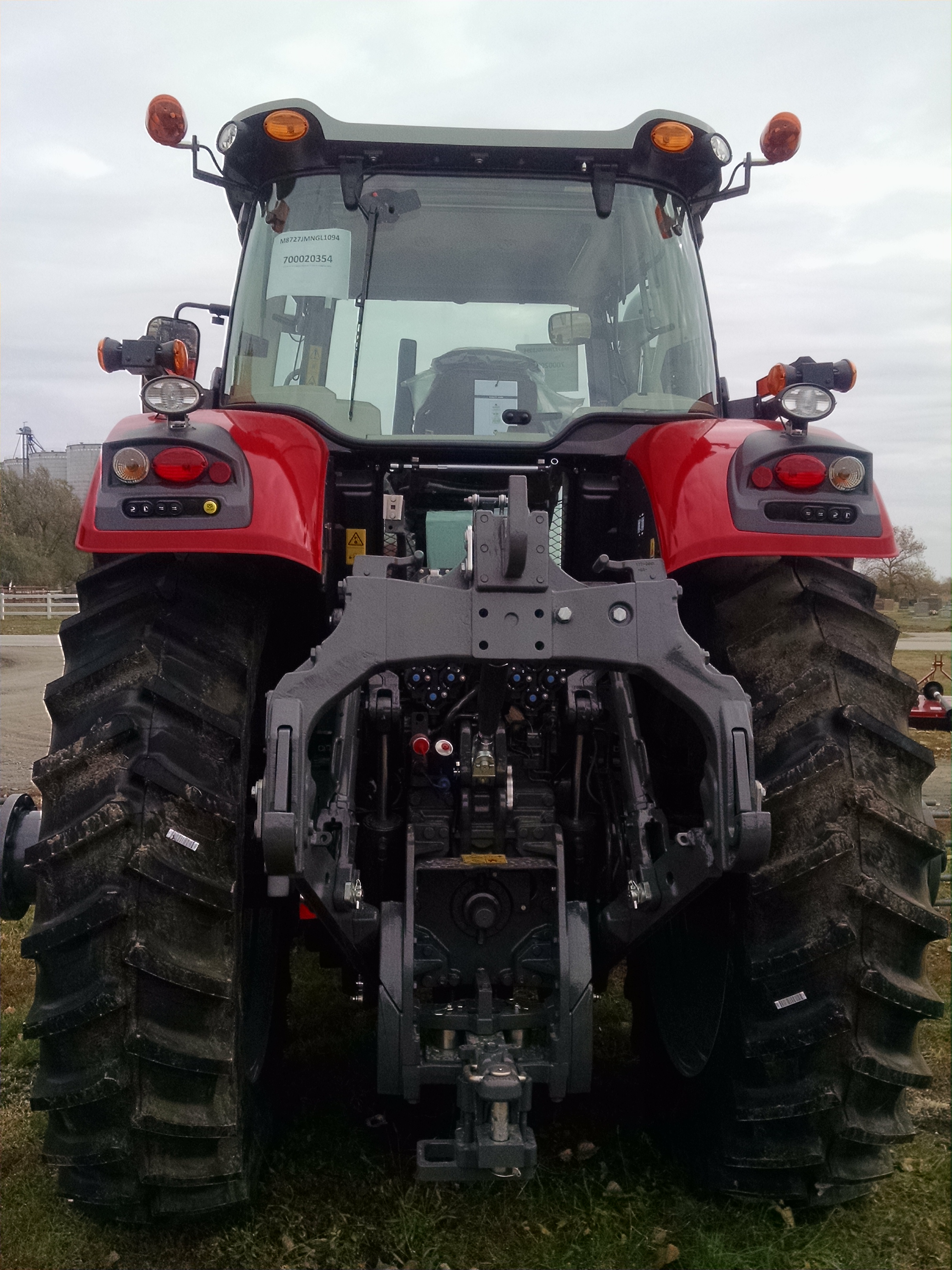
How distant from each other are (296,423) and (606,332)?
1.06m

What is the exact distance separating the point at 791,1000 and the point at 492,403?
1725 millimetres

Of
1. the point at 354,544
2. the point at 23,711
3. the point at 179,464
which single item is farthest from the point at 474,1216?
the point at 23,711

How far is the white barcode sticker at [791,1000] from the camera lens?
7.62 ft

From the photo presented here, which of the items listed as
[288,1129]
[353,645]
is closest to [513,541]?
[353,645]

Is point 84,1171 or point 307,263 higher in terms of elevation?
point 307,263

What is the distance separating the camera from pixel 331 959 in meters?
3.17

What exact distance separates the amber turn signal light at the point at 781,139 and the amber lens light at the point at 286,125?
1.41 meters

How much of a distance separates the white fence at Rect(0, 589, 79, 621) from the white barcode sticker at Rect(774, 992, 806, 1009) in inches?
988

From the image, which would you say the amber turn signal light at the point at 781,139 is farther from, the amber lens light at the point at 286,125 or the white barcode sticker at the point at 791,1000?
the white barcode sticker at the point at 791,1000

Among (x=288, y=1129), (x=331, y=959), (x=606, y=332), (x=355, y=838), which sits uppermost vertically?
(x=606, y=332)

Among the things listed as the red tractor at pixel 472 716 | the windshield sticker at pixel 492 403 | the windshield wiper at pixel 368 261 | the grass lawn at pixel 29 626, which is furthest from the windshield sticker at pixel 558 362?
the grass lawn at pixel 29 626

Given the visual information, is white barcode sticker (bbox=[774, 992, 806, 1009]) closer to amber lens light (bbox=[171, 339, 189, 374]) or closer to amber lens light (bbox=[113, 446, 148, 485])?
amber lens light (bbox=[113, 446, 148, 485])

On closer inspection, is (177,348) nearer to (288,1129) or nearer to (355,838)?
(355,838)

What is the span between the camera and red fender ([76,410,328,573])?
240 cm
